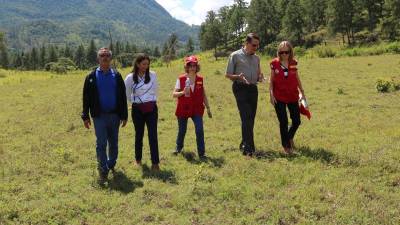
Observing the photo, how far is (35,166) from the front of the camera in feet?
33.0

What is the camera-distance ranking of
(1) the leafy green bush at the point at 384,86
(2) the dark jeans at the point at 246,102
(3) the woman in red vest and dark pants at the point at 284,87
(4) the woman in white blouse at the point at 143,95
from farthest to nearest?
(1) the leafy green bush at the point at 384,86, (3) the woman in red vest and dark pants at the point at 284,87, (2) the dark jeans at the point at 246,102, (4) the woman in white blouse at the point at 143,95

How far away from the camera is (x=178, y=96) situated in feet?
33.2

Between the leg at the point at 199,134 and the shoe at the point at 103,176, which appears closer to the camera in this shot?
the shoe at the point at 103,176

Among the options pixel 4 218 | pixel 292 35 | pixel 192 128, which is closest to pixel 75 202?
pixel 4 218

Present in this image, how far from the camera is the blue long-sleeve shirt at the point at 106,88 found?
27.4 ft

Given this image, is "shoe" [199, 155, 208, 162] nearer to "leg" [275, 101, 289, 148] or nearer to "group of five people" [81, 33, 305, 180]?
"group of five people" [81, 33, 305, 180]

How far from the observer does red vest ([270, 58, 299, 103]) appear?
396 inches

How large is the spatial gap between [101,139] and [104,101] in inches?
28.9

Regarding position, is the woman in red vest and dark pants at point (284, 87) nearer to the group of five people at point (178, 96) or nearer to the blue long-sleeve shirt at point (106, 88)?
the group of five people at point (178, 96)

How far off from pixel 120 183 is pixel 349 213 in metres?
4.09

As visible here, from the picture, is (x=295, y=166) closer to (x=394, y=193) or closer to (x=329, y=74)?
(x=394, y=193)

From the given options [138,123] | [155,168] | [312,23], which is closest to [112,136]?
[138,123]

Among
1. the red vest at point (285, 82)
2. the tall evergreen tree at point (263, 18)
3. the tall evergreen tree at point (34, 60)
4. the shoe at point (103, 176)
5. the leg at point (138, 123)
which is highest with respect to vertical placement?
the tall evergreen tree at point (263, 18)

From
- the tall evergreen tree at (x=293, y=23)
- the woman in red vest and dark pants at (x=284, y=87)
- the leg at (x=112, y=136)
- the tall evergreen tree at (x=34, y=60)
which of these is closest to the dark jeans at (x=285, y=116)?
the woman in red vest and dark pants at (x=284, y=87)
